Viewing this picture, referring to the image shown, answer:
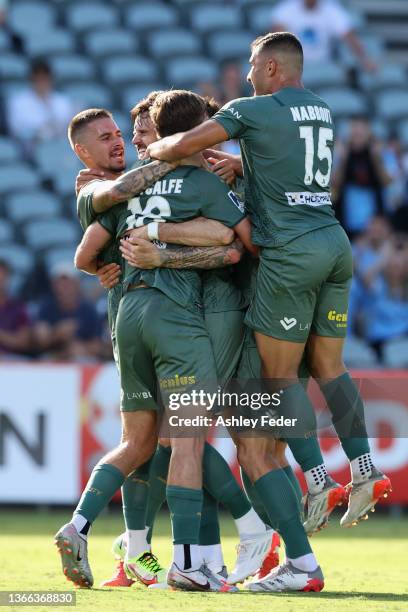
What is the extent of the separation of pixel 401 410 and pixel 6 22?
7.51 meters

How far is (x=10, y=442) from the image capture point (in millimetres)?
10883

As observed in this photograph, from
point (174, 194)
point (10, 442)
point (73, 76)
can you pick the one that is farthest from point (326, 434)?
point (73, 76)

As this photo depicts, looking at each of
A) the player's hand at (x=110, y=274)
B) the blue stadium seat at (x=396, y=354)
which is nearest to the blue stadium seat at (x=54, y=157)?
the blue stadium seat at (x=396, y=354)

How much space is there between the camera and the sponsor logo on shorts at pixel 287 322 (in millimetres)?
6344

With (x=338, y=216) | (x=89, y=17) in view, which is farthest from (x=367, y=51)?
(x=338, y=216)

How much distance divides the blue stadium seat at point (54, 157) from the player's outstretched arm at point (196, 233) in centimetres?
758

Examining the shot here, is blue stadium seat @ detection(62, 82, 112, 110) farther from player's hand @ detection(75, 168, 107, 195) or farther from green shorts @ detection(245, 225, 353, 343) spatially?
green shorts @ detection(245, 225, 353, 343)

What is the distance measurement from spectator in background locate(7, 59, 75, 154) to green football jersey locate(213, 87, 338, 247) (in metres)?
7.80

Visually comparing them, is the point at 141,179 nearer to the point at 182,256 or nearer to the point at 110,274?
the point at 182,256

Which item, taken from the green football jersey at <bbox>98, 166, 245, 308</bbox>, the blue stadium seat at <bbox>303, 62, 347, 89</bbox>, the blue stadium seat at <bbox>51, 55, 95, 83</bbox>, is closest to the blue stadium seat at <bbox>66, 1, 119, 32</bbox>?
the blue stadium seat at <bbox>51, 55, 95, 83</bbox>

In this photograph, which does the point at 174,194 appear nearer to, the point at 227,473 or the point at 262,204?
the point at 262,204

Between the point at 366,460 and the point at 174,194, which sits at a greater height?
the point at 174,194

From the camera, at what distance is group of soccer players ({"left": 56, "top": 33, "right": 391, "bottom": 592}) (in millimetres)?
6234

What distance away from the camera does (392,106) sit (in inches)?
615
